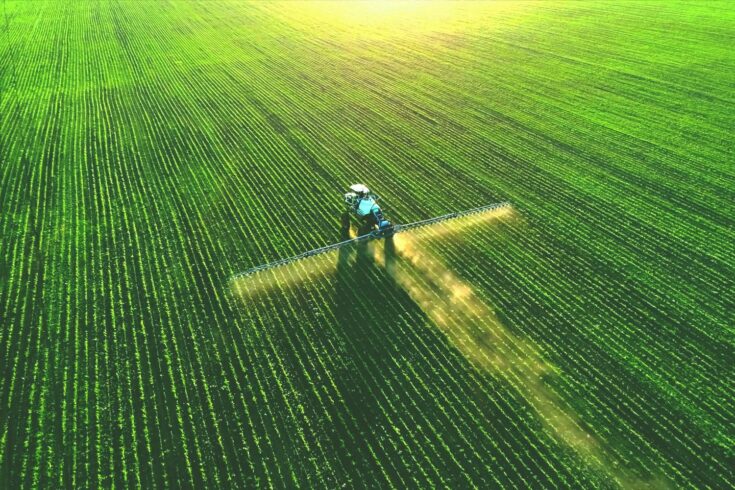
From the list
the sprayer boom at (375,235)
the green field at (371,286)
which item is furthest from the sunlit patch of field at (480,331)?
the sprayer boom at (375,235)

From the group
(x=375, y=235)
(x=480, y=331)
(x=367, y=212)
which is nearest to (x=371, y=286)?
(x=375, y=235)

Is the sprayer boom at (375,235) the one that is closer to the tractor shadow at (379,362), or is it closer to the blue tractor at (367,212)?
the blue tractor at (367,212)

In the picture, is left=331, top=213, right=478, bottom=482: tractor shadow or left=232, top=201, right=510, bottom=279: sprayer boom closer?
left=331, top=213, right=478, bottom=482: tractor shadow

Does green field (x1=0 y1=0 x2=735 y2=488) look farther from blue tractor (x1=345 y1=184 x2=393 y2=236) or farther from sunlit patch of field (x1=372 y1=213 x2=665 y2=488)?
blue tractor (x1=345 y1=184 x2=393 y2=236)

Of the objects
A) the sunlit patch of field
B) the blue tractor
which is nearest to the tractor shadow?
the sunlit patch of field

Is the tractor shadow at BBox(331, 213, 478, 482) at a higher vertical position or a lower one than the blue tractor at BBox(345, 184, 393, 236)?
lower

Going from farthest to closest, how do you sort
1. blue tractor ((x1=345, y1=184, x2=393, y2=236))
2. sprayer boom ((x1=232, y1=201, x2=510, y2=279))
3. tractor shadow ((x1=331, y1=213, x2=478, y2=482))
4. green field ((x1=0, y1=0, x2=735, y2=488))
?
blue tractor ((x1=345, y1=184, x2=393, y2=236)), sprayer boom ((x1=232, y1=201, x2=510, y2=279)), tractor shadow ((x1=331, y1=213, x2=478, y2=482)), green field ((x1=0, y1=0, x2=735, y2=488))

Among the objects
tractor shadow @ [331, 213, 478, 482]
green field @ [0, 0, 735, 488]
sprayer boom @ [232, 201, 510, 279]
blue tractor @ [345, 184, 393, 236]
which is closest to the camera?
green field @ [0, 0, 735, 488]

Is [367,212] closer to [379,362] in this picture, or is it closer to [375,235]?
[375,235]
